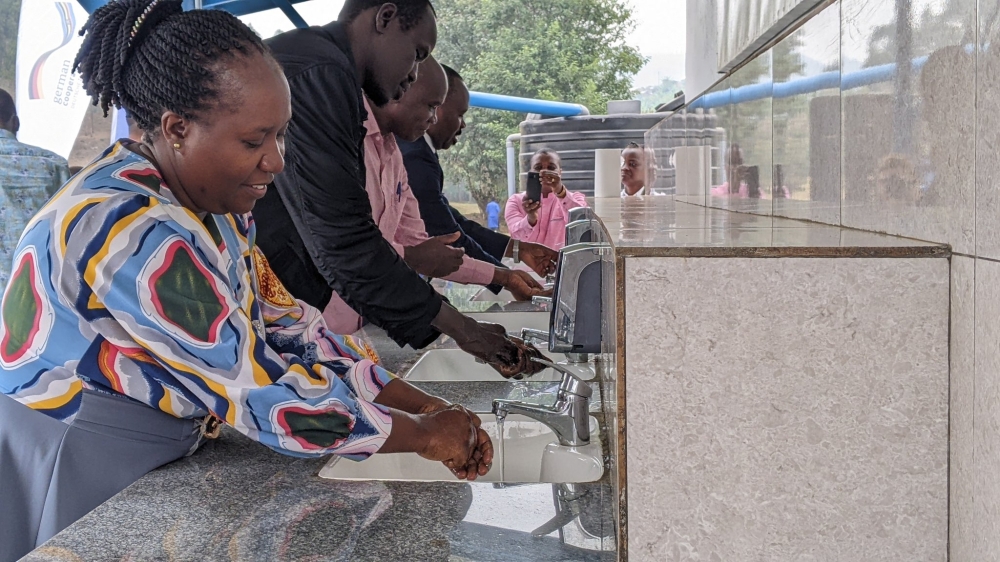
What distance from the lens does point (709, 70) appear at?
9.96ft

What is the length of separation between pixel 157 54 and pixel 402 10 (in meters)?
0.82

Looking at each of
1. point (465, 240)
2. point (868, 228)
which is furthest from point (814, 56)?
point (465, 240)

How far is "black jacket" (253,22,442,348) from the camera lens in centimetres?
159

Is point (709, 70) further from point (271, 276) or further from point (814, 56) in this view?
point (271, 276)

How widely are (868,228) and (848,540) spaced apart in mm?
362

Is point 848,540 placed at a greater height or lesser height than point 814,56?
lesser

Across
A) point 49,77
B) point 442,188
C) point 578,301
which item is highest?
point 49,77

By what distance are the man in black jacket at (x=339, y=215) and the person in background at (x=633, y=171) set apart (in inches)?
146

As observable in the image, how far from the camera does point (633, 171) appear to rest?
5406 millimetres

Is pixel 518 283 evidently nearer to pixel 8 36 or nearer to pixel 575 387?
pixel 575 387

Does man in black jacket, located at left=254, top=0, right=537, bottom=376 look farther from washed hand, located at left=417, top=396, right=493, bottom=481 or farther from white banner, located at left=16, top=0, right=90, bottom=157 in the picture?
white banner, located at left=16, top=0, right=90, bottom=157


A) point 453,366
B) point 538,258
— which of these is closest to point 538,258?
point 538,258

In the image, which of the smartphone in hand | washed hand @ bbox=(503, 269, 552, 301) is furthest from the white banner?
washed hand @ bbox=(503, 269, 552, 301)

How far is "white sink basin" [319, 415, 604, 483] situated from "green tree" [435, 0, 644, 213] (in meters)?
14.7
